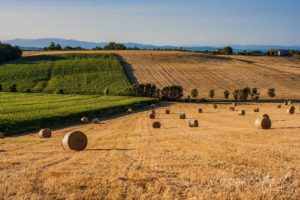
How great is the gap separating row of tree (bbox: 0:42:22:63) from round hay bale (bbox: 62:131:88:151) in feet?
336

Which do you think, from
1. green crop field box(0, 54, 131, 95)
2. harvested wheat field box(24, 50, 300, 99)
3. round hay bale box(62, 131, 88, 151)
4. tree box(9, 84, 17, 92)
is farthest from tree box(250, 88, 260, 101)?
round hay bale box(62, 131, 88, 151)

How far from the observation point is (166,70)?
10400 cm

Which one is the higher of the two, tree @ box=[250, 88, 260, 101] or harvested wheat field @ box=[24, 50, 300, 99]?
harvested wheat field @ box=[24, 50, 300, 99]

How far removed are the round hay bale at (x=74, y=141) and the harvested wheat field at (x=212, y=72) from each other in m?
58.3

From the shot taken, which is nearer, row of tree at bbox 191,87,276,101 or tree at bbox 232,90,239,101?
row of tree at bbox 191,87,276,101

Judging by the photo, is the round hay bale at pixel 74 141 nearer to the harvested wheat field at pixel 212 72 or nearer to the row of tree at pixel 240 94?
the row of tree at pixel 240 94

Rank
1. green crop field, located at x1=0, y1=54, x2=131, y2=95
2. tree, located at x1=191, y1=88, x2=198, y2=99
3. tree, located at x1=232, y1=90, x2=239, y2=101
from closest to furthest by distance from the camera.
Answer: tree, located at x1=191, y1=88, x2=198, y2=99
tree, located at x1=232, y1=90, x2=239, y2=101
green crop field, located at x1=0, y1=54, x2=131, y2=95

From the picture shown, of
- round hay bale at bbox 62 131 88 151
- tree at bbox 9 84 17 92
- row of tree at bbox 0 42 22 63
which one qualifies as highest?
row of tree at bbox 0 42 22 63

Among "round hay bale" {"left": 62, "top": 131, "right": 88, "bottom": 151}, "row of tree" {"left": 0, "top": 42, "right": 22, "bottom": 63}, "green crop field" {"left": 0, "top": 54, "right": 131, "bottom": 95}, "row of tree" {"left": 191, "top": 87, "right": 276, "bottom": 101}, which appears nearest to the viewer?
"round hay bale" {"left": 62, "top": 131, "right": 88, "bottom": 151}

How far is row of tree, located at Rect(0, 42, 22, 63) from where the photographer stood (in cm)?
11827

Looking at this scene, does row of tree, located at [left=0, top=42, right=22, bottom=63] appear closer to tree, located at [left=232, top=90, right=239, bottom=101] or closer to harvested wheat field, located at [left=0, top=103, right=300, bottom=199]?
tree, located at [left=232, top=90, right=239, bottom=101]

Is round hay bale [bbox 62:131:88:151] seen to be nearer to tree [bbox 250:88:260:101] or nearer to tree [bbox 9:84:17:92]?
tree [bbox 250:88:260:101]

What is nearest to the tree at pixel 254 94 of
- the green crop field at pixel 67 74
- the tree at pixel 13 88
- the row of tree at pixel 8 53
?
the green crop field at pixel 67 74

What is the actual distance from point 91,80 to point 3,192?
82.3m
